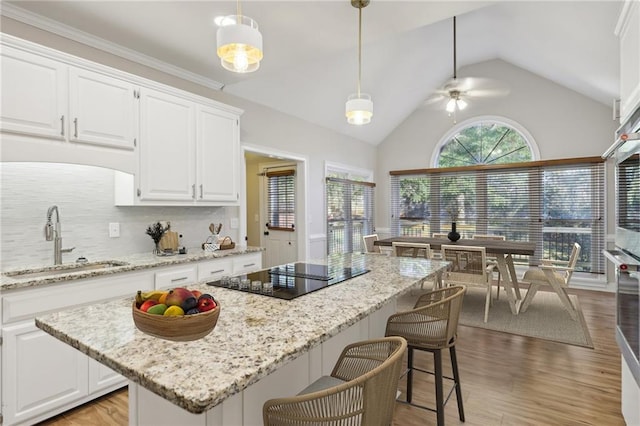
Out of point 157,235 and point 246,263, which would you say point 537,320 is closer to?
point 246,263

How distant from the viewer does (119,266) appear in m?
2.43

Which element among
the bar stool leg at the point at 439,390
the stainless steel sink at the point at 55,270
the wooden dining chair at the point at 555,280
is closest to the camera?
the bar stool leg at the point at 439,390

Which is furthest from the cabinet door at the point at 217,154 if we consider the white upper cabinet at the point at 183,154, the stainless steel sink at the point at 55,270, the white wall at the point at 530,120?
the white wall at the point at 530,120

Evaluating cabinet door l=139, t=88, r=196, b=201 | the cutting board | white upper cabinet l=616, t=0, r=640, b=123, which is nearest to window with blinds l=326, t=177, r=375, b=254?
cabinet door l=139, t=88, r=196, b=201

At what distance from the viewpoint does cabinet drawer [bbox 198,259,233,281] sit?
2.92m

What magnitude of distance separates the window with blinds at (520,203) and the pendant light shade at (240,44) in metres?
4.33

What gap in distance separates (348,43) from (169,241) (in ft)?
7.84

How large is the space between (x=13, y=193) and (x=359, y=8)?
8.94ft

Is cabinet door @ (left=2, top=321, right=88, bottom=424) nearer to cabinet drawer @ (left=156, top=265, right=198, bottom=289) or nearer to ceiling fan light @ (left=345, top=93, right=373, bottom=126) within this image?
cabinet drawer @ (left=156, top=265, right=198, bottom=289)

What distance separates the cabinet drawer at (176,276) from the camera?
2.60 m

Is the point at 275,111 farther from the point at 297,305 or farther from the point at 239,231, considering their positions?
the point at 297,305

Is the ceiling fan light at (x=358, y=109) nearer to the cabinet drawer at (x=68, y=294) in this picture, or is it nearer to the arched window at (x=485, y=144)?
the cabinet drawer at (x=68, y=294)

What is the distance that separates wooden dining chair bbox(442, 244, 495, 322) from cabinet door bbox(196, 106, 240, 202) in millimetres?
2576

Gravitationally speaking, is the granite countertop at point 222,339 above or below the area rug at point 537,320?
above
